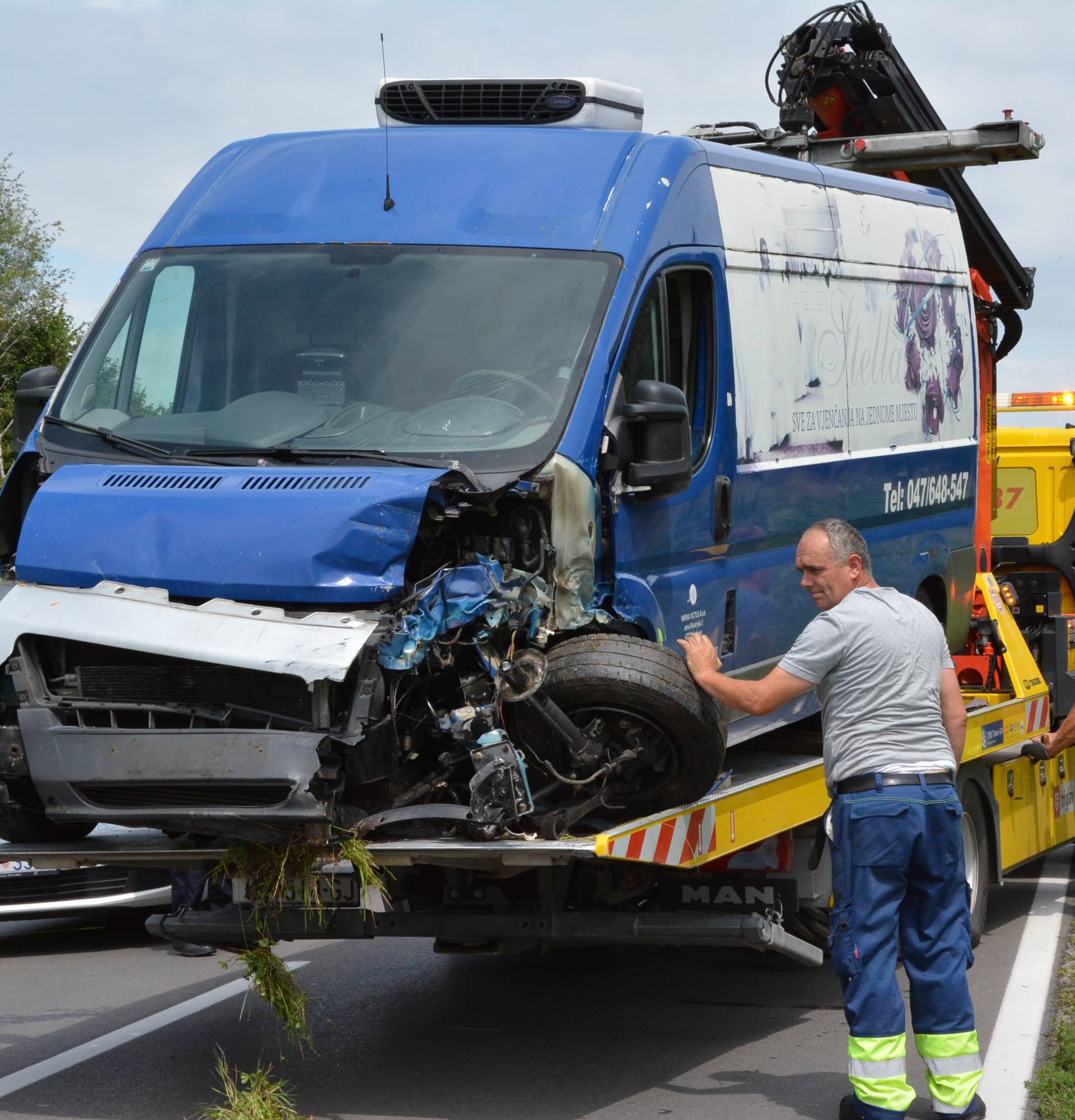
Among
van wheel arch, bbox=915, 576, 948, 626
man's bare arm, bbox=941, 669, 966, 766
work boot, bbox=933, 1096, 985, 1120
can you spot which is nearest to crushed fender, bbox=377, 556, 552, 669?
man's bare arm, bbox=941, 669, 966, 766

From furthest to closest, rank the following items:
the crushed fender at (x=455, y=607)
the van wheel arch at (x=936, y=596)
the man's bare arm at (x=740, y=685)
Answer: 1. the van wheel arch at (x=936, y=596)
2. the man's bare arm at (x=740, y=685)
3. the crushed fender at (x=455, y=607)

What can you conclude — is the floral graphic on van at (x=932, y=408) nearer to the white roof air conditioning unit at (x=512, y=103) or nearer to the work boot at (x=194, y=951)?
the white roof air conditioning unit at (x=512, y=103)

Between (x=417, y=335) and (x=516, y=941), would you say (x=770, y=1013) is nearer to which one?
(x=516, y=941)

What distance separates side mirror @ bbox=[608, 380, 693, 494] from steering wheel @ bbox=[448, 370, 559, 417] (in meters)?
0.31

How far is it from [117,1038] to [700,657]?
326cm

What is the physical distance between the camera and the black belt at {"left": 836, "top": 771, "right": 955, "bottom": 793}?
5855mm

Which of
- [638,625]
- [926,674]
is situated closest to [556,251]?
[638,625]

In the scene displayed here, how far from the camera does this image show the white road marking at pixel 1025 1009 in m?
6.32

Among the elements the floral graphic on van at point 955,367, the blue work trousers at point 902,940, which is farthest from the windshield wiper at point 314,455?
the floral graphic on van at point 955,367

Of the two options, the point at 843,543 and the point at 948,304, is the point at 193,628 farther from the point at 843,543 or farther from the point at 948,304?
the point at 948,304

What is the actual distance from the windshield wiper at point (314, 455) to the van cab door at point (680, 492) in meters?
0.67

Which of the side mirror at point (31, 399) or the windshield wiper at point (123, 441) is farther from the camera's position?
the side mirror at point (31, 399)

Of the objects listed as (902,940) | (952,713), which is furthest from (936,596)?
(902,940)

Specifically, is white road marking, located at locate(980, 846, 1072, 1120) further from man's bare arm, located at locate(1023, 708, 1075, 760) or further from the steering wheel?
the steering wheel
